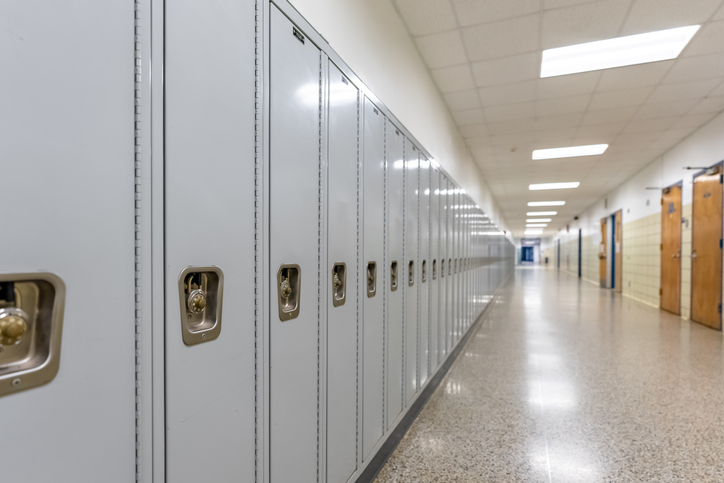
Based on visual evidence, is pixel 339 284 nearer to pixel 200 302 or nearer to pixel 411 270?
pixel 200 302

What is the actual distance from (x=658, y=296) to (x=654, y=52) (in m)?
6.02

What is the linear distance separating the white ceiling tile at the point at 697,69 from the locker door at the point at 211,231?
15.6ft

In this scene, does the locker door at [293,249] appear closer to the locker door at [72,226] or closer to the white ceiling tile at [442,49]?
the locker door at [72,226]

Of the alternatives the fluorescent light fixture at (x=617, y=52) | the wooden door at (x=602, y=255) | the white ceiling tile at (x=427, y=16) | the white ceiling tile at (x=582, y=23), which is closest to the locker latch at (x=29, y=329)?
the white ceiling tile at (x=427, y=16)

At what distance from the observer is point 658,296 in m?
7.76

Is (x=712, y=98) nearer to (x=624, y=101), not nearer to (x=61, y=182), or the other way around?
(x=624, y=101)

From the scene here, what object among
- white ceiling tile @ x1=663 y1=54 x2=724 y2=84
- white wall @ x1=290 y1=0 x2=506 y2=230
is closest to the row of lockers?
white wall @ x1=290 y1=0 x2=506 y2=230

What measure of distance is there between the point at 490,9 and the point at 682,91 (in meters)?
3.27

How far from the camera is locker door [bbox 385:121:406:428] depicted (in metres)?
2.22

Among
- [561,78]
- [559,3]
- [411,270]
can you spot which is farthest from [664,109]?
[411,270]

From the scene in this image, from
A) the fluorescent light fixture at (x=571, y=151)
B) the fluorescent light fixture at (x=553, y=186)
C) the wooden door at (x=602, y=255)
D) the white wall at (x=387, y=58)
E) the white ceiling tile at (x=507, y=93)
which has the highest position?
the white ceiling tile at (x=507, y=93)

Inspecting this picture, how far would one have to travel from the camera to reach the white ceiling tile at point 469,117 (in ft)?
17.1

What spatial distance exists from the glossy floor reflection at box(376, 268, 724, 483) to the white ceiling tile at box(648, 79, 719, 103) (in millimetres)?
3073

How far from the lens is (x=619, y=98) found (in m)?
4.70
